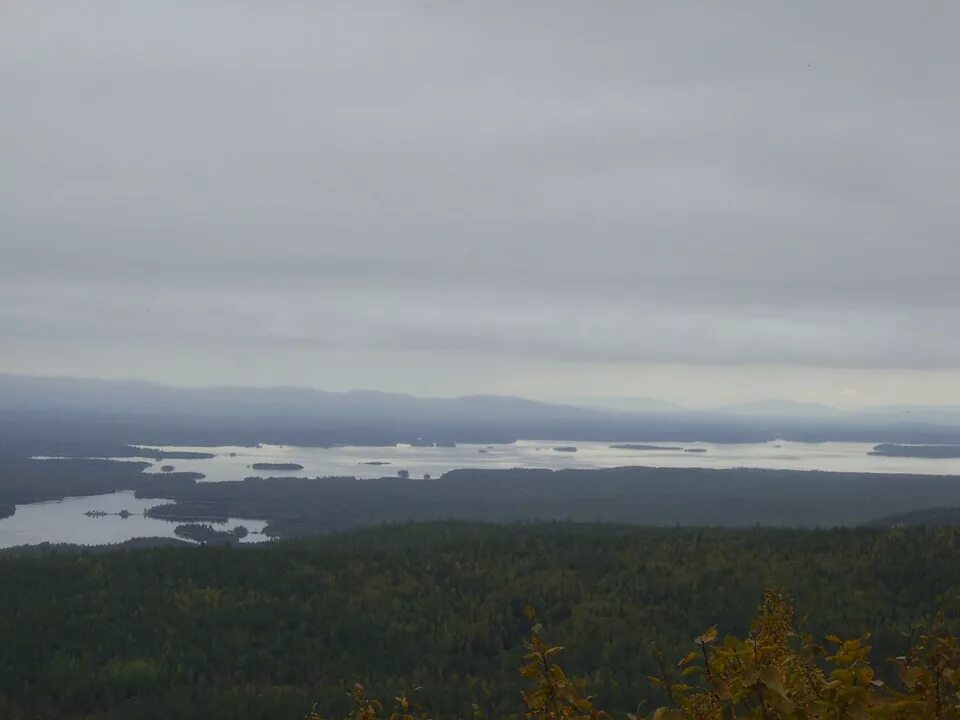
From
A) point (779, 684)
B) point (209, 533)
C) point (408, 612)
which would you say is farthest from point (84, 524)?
point (779, 684)

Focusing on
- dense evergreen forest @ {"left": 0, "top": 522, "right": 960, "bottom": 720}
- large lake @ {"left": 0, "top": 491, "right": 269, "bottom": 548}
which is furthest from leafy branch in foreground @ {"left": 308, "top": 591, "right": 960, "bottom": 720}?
large lake @ {"left": 0, "top": 491, "right": 269, "bottom": 548}

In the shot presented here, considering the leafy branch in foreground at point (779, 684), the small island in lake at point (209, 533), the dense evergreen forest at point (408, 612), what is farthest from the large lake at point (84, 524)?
the leafy branch in foreground at point (779, 684)

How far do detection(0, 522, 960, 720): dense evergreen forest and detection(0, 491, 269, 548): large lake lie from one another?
60.0 meters

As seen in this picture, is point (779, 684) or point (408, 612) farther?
point (408, 612)

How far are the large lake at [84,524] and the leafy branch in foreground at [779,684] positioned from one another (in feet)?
353

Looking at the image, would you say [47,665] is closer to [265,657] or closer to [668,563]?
[265,657]

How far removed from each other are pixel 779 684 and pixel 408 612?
4101 cm

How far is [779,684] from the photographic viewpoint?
6.05 meters

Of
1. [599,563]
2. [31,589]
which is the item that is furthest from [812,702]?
[31,589]

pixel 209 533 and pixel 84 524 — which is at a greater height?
pixel 209 533

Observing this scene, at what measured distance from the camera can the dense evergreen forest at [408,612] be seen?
35750 mm

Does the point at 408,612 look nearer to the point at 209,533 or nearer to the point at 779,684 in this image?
the point at 779,684

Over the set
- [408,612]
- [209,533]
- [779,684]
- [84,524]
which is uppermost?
[779,684]

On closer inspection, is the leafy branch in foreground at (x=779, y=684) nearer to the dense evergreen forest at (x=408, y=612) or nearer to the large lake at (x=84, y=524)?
the dense evergreen forest at (x=408, y=612)
